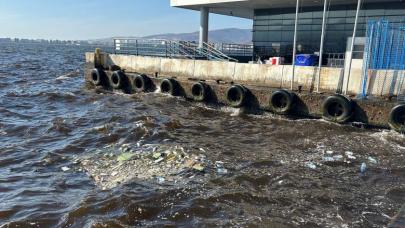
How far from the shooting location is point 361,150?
11969 mm

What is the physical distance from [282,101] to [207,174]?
26.4 feet

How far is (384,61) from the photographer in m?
14.9

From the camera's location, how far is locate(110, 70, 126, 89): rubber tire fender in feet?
79.8

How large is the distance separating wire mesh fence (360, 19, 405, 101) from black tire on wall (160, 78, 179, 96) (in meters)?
9.41

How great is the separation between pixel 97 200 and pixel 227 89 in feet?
37.3

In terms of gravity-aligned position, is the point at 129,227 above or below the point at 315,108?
below

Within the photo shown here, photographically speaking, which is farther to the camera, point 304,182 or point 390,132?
point 390,132

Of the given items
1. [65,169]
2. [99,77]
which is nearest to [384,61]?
[65,169]

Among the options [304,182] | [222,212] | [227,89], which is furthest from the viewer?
[227,89]

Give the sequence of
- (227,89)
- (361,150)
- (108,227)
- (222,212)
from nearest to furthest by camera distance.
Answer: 1. (108,227)
2. (222,212)
3. (361,150)
4. (227,89)

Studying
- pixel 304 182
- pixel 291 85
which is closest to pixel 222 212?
pixel 304 182

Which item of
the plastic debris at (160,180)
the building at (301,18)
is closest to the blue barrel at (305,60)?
the building at (301,18)

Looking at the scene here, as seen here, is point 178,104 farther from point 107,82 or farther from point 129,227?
point 129,227

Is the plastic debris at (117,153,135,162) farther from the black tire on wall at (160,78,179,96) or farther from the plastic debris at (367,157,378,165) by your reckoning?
the black tire on wall at (160,78,179,96)
